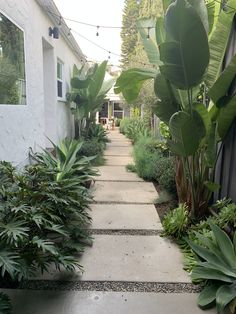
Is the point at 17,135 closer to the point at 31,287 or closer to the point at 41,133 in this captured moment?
the point at 41,133

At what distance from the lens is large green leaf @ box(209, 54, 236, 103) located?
3.14 metres

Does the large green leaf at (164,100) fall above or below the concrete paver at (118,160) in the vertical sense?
above

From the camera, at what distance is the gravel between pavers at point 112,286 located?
2.73 meters

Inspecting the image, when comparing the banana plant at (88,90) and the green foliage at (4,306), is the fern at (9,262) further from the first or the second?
the banana plant at (88,90)

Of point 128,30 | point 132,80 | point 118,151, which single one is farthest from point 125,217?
point 128,30

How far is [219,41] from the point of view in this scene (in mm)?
3568

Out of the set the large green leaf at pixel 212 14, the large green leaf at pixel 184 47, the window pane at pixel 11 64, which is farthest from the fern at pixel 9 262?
the large green leaf at pixel 212 14

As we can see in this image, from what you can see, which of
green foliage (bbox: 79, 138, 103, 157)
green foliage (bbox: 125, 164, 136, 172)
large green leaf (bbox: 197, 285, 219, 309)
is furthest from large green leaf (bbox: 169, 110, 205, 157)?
green foliage (bbox: 79, 138, 103, 157)

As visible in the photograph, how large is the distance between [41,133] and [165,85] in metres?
3.12

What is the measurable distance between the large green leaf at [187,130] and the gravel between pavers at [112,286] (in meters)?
1.56

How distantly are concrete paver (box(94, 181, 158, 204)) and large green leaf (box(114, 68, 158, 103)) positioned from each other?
1857mm

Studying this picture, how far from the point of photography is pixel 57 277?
2893 mm

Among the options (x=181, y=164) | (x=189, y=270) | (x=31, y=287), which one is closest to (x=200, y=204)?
(x=181, y=164)

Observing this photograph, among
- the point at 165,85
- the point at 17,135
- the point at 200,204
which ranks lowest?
the point at 200,204
